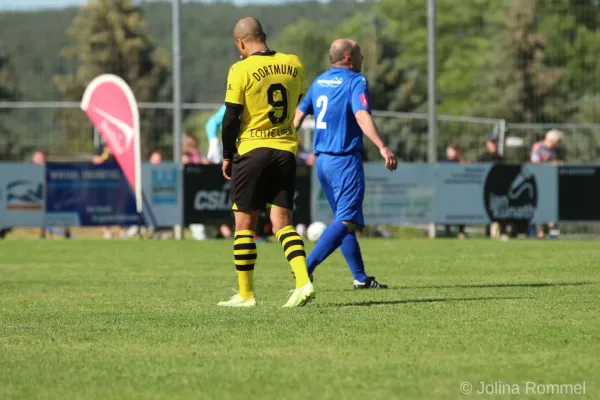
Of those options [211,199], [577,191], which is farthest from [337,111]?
[577,191]

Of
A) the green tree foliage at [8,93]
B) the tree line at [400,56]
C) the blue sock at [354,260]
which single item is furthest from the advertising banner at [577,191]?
the green tree foliage at [8,93]

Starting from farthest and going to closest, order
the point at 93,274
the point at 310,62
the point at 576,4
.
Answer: the point at 310,62, the point at 576,4, the point at 93,274

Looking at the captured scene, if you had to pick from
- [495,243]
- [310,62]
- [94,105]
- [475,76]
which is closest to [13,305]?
[495,243]

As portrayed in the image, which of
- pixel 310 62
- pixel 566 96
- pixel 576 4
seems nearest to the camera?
pixel 566 96

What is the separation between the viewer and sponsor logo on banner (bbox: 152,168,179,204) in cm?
2117

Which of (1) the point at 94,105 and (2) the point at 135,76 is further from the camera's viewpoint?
(2) the point at 135,76

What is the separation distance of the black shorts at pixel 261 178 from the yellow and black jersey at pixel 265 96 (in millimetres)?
66

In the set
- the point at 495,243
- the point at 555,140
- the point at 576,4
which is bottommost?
the point at 495,243

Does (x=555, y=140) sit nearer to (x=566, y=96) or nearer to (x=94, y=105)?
(x=94, y=105)

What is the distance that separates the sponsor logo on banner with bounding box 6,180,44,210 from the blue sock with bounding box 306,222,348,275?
1109 centimetres

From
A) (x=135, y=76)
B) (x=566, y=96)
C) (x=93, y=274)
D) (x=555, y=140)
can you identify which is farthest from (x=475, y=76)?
(x=93, y=274)

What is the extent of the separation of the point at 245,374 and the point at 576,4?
198 feet

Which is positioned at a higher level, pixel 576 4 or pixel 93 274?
pixel 576 4

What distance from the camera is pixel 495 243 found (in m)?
18.7
